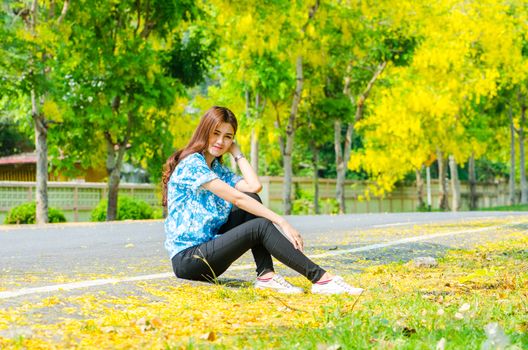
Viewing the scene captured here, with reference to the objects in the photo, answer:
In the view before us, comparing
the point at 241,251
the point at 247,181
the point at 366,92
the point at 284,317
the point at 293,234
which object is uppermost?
the point at 366,92

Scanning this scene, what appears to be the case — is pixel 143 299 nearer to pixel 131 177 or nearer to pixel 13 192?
pixel 13 192

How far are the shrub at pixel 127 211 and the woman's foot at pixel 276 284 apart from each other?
20.0 m

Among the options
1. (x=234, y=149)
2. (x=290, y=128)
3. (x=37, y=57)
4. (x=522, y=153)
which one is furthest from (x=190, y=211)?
(x=522, y=153)

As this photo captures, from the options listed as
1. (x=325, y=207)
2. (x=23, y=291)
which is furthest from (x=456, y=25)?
(x=23, y=291)

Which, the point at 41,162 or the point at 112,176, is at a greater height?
the point at 41,162

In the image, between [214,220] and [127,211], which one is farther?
[127,211]

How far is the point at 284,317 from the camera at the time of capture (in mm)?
5074

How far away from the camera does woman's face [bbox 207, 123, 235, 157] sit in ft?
21.2

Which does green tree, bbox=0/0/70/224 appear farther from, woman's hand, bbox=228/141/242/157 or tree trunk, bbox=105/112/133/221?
woman's hand, bbox=228/141/242/157

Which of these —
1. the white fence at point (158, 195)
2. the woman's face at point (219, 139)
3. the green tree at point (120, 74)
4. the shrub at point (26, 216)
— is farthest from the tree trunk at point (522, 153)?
the woman's face at point (219, 139)

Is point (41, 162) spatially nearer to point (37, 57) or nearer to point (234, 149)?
point (37, 57)

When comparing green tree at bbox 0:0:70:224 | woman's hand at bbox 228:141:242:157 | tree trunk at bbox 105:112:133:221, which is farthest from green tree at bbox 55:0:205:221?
woman's hand at bbox 228:141:242:157

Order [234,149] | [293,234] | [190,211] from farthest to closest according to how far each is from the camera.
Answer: [234,149], [190,211], [293,234]

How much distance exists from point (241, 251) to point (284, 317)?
4.24 ft
